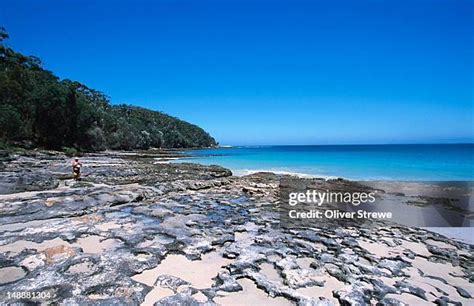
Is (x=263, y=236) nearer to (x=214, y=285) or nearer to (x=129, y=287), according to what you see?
(x=214, y=285)

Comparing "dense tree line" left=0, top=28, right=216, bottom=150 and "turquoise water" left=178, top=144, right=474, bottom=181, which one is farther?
"dense tree line" left=0, top=28, right=216, bottom=150

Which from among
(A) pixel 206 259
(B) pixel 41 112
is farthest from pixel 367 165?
(B) pixel 41 112

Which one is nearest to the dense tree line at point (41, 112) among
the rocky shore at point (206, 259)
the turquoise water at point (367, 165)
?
the turquoise water at point (367, 165)

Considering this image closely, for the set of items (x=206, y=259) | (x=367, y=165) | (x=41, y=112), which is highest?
(x=41, y=112)

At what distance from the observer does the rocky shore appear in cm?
398

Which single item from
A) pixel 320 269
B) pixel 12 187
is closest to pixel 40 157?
pixel 12 187

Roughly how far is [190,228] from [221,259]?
5.91 ft

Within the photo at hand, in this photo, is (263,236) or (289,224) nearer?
(263,236)

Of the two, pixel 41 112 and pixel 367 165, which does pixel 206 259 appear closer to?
pixel 367 165

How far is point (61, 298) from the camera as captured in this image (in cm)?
365

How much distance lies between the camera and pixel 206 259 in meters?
5.21

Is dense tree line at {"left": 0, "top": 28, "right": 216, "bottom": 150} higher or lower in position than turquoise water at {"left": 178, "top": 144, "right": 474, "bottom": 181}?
higher

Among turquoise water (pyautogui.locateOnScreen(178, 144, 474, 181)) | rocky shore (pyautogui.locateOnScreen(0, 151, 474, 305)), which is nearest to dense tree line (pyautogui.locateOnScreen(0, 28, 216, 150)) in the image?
turquoise water (pyautogui.locateOnScreen(178, 144, 474, 181))

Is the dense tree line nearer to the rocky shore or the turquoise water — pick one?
the turquoise water
